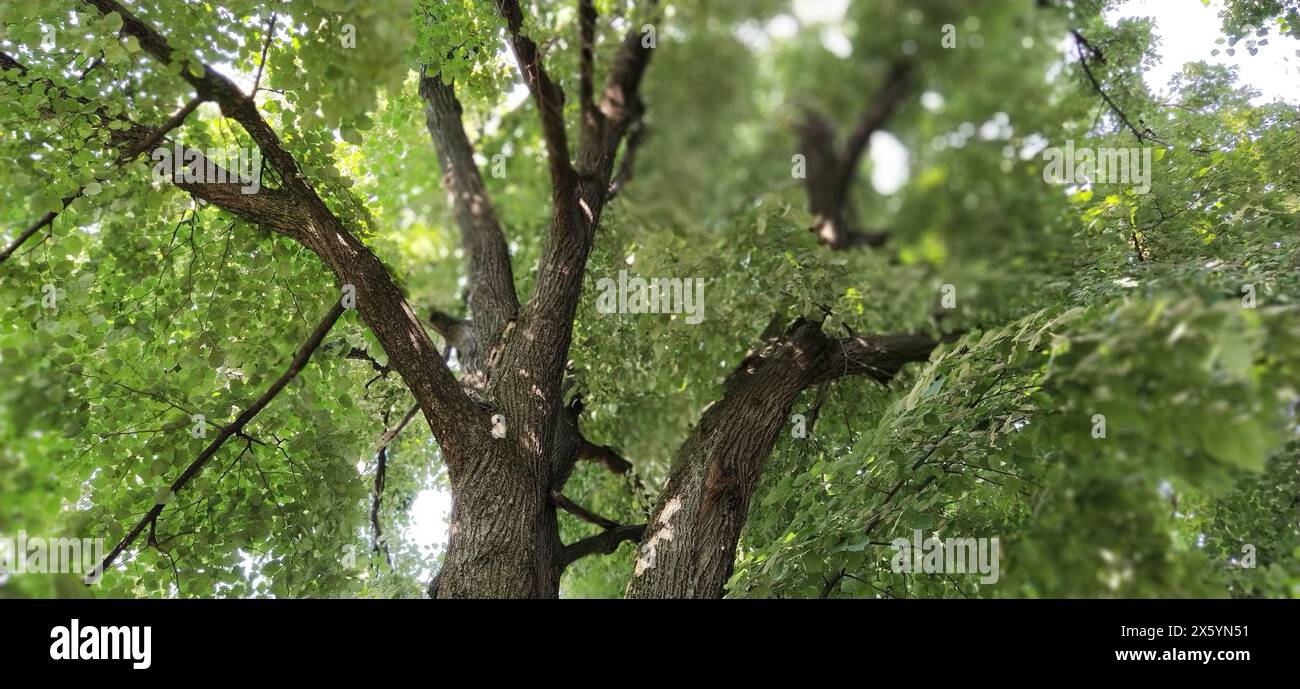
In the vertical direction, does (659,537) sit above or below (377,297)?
below

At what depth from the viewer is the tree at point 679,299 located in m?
1.63

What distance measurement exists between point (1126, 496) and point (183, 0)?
3.92 meters

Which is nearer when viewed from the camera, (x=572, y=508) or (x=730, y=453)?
(x=730, y=453)

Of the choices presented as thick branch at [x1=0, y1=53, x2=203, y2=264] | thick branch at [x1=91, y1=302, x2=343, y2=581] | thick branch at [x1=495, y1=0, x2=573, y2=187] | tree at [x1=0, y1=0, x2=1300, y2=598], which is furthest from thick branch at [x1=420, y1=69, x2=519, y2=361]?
thick branch at [x1=0, y1=53, x2=203, y2=264]

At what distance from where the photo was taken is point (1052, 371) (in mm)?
1976

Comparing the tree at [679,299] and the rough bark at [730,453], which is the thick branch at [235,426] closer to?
the tree at [679,299]

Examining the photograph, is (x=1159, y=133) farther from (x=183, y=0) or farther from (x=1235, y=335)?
(x=183, y=0)

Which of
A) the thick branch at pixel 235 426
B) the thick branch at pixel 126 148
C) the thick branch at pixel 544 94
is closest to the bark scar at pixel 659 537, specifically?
the thick branch at pixel 544 94

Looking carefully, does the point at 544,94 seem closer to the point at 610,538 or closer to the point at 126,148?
the point at 126,148

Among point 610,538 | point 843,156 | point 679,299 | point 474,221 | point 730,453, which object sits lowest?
point 610,538

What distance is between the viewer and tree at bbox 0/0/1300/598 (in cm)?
163

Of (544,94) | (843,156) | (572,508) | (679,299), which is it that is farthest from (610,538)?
(843,156)

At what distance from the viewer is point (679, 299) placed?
3268 mm
